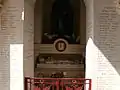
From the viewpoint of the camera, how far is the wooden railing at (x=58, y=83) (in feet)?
15.9

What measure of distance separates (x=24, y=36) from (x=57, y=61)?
1667 millimetres

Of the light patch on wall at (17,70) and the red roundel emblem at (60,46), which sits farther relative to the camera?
the red roundel emblem at (60,46)

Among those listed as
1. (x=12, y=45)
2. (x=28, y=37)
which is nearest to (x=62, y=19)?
(x=28, y=37)

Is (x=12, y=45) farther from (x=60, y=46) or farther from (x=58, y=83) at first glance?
(x=60, y=46)

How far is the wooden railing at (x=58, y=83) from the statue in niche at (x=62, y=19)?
6.08ft

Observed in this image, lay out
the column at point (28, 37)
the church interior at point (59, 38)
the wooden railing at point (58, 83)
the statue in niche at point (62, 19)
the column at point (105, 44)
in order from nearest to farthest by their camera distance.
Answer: the column at point (105, 44)
the wooden railing at point (58, 83)
the column at point (28, 37)
the church interior at point (59, 38)
the statue in niche at point (62, 19)

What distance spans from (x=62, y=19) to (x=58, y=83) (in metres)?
2.29

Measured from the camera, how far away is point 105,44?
187 inches

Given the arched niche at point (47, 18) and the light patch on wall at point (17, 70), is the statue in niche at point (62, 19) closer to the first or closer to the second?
the arched niche at point (47, 18)

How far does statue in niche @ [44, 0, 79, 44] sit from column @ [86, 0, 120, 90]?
6.31ft

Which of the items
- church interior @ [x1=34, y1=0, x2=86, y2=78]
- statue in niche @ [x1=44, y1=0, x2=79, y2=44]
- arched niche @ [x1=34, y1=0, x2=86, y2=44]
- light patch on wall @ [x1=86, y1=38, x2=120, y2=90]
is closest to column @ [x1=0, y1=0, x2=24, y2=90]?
light patch on wall @ [x1=86, y1=38, x2=120, y2=90]

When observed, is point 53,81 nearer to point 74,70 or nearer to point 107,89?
point 107,89

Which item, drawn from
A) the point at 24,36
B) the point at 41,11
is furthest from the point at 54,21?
the point at 24,36

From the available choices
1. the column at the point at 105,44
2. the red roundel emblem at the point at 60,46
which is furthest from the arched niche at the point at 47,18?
A: the column at the point at 105,44
